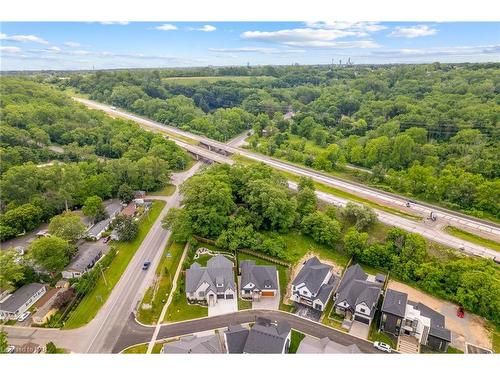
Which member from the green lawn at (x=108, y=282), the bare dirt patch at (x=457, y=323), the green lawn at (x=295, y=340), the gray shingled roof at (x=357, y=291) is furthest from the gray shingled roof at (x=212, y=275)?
the bare dirt patch at (x=457, y=323)

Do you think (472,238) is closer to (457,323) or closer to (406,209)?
(406,209)

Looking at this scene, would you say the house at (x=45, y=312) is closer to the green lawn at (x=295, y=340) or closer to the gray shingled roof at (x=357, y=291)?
the green lawn at (x=295, y=340)

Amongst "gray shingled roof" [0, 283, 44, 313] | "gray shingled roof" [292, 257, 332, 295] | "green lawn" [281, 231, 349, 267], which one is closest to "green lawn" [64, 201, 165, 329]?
"gray shingled roof" [0, 283, 44, 313]

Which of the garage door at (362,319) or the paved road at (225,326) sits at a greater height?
the garage door at (362,319)

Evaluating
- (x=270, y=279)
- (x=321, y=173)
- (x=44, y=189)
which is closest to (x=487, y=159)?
(x=321, y=173)

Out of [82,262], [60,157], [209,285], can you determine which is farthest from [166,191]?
[209,285]
